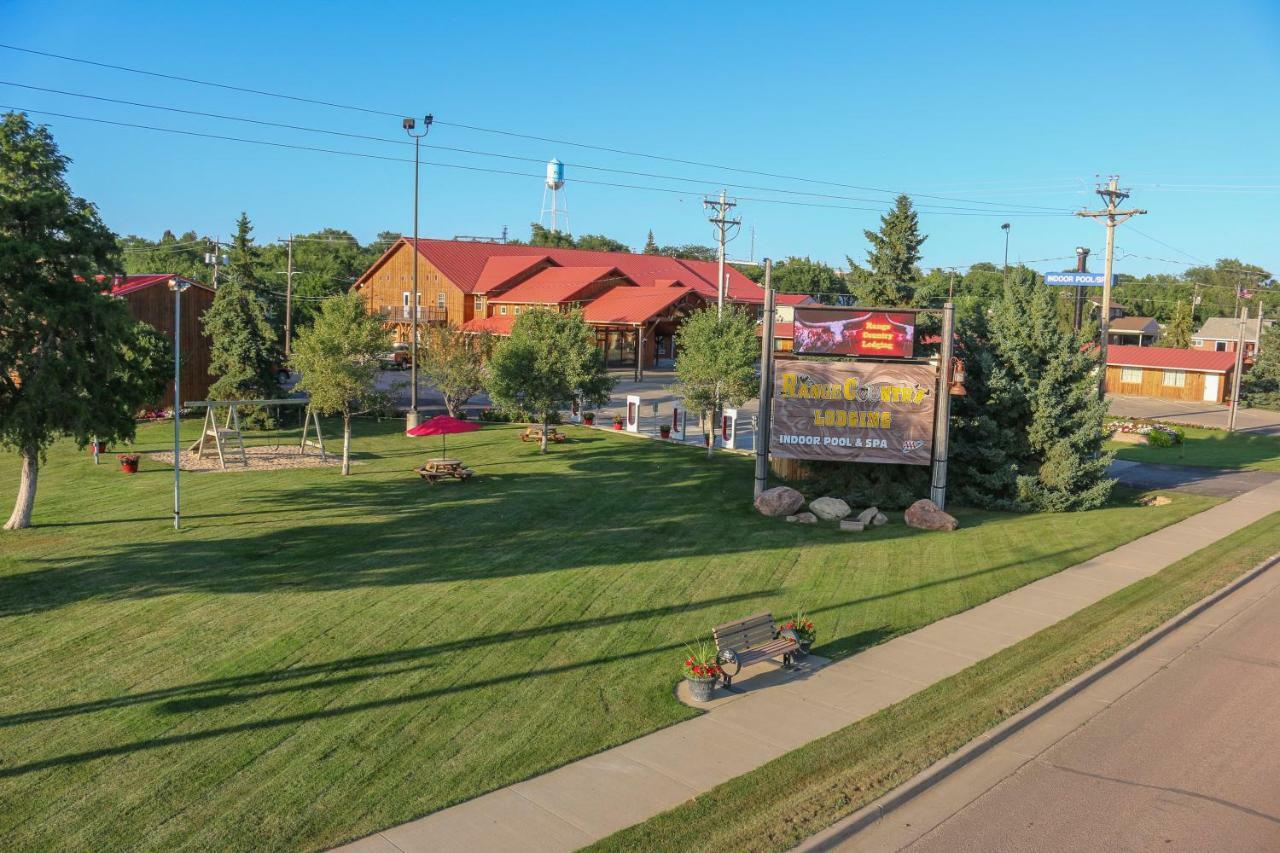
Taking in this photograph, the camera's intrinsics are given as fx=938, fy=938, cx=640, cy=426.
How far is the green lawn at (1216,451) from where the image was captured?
35.9 m

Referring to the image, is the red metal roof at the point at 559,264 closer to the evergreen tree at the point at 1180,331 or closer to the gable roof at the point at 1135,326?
the evergreen tree at the point at 1180,331

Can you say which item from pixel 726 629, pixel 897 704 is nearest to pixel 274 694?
pixel 726 629

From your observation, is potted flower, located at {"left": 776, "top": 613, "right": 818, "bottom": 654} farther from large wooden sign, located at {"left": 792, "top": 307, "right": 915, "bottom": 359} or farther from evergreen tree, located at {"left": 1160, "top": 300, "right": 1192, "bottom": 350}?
evergreen tree, located at {"left": 1160, "top": 300, "right": 1192, "bottom": 350}

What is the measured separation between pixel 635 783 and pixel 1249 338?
77672 mm

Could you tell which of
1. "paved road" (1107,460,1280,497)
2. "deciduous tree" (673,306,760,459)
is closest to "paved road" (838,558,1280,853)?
"paved road" (1107,460,1280,497)

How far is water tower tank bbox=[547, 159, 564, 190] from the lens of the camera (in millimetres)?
112625

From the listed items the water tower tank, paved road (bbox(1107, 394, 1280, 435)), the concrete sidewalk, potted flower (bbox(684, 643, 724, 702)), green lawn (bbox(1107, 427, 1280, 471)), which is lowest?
the concrete sidewalk

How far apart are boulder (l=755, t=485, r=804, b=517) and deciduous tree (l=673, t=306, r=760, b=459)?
782 centimetres

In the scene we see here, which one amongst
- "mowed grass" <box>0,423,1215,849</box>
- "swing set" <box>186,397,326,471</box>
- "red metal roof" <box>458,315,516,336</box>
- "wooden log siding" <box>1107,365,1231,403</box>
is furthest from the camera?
"red metal roof" <box>458,315,516,336</box>

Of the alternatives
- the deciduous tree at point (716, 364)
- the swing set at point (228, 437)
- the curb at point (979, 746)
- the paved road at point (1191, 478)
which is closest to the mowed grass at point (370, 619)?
the swing set at point (228, 437)

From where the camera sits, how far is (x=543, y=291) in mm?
68688

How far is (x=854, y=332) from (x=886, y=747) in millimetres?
15776

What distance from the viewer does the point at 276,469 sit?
94.2ft

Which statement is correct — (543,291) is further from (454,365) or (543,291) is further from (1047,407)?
(1047,407)
